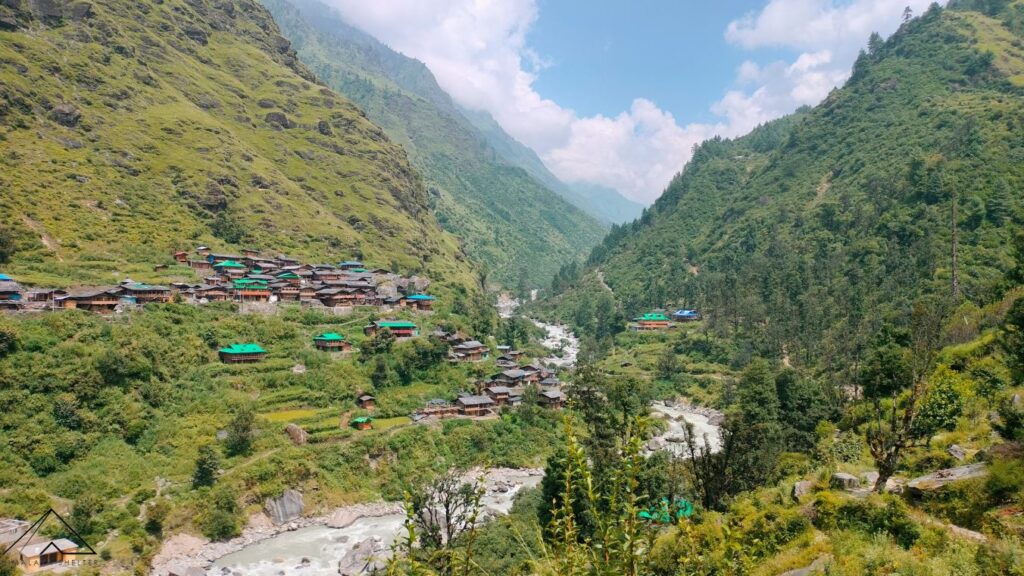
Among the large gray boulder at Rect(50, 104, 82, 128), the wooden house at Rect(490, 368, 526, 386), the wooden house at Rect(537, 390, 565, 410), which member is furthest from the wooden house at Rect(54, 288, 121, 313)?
the wooden house at Rect(537, 390, 565, 410)

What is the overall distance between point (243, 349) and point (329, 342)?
8.70 meters

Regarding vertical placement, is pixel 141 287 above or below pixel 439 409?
above

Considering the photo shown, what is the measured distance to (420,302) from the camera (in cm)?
7538

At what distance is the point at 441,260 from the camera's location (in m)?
109

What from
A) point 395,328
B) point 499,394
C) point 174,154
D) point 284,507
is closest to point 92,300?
point 284,507

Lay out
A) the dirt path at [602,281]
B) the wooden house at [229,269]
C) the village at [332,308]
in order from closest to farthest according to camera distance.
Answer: the village at [332,308], the wooden house at [229,269], the dirt path at [602,281]

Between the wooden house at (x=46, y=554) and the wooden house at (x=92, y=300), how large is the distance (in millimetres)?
23731

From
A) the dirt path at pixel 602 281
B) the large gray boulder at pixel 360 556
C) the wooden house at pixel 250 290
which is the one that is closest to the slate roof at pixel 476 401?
the large gray boulder at pixel 360 556

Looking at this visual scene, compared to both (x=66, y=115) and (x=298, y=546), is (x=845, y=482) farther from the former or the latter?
(x=66, y=115)

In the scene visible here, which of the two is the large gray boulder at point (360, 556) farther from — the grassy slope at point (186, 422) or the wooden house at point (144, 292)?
the wooden house at point (144, 292)

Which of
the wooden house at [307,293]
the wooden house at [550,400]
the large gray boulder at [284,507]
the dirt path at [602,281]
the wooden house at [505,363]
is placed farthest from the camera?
the dirt path at [602,281]

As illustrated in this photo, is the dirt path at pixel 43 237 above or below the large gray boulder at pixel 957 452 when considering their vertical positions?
above

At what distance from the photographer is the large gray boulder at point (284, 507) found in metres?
39.3

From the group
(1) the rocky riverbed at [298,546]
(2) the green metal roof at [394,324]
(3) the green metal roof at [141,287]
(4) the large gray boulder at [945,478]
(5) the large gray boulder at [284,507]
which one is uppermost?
(3) the green metal roof at [141,287]
